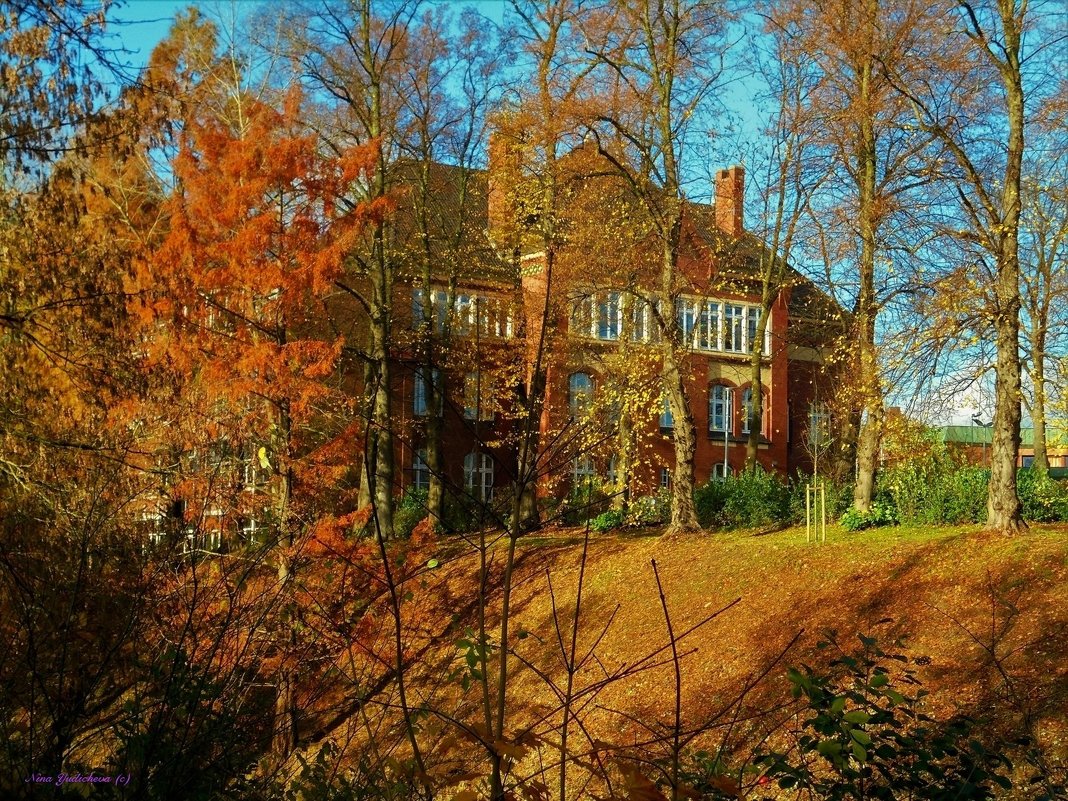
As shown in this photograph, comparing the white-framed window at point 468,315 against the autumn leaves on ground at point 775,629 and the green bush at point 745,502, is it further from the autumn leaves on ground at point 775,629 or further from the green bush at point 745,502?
the autumn leaves on ground at point 775,629

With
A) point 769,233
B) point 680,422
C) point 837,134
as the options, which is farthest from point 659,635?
point 769,233

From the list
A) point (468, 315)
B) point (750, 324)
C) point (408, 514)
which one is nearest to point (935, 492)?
point (468, 315)

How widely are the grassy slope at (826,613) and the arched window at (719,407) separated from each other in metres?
21.8

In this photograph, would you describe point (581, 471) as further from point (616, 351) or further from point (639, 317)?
point (639, 317)

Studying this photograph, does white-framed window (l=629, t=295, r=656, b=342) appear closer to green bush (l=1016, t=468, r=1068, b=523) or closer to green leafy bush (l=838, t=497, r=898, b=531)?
green leafy bush (l=838, t=497, r=898, b=531)

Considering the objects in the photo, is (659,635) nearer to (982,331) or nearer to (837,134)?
(982,331)

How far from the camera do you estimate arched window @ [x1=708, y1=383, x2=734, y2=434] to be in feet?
136

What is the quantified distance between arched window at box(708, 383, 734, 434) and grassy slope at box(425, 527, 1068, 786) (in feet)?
71.7

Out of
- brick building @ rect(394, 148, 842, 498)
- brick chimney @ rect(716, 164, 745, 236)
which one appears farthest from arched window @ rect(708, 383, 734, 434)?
brick chimney @ rect(716, 164, 745, 236)

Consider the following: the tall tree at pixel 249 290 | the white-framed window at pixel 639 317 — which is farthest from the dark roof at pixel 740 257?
the tall tree at pixel 249 290

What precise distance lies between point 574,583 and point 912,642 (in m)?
8.02

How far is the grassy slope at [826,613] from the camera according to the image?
11.0 metres

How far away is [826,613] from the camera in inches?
552

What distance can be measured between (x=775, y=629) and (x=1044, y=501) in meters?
5.41
